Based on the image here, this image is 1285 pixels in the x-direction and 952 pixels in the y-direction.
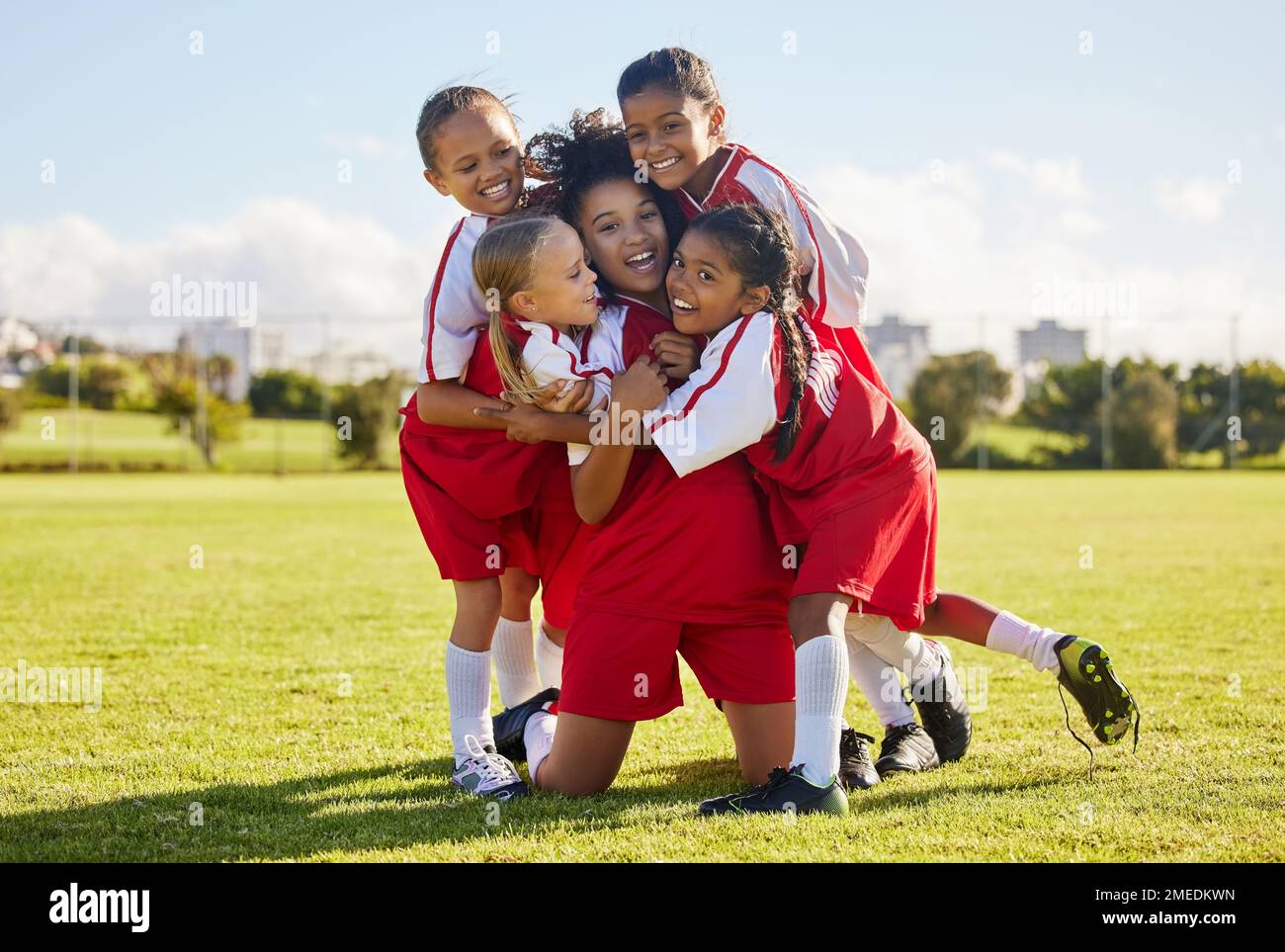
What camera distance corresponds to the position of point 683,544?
12.2ft

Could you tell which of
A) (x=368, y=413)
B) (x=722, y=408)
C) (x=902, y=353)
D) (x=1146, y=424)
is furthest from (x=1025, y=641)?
(x=1146, y=424)

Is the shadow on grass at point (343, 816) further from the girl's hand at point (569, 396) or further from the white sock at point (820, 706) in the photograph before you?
the girl's hand at point (569, 396)

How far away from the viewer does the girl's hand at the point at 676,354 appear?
364cm

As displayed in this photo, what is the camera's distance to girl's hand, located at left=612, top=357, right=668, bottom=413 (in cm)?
353

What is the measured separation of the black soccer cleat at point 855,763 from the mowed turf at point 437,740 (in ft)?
0.30

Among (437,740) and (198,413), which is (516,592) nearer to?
(437,740)

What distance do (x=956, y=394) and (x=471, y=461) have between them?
27.4 meters

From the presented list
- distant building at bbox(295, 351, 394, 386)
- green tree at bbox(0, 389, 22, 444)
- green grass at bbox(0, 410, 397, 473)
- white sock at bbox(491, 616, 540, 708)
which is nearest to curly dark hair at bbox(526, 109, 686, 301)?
white sock at bbox(491, 616, 540, 708)

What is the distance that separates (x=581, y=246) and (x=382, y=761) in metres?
1.90

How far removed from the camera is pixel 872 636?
159 inches

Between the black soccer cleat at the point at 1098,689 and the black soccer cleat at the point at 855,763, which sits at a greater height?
the black soccer cleat at the point at 1098,689

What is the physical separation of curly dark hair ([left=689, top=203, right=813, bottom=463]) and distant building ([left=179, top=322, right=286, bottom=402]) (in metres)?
30.1

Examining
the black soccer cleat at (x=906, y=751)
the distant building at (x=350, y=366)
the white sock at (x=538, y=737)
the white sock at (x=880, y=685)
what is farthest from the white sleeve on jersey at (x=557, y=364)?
the distant building at (x=350, y=366)
